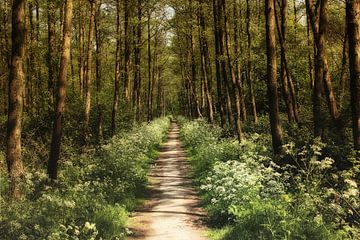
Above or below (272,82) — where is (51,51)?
above

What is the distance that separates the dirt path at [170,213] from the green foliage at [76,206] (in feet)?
1.76

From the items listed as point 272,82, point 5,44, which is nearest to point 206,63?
point 5,44

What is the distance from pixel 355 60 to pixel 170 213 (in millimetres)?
6557

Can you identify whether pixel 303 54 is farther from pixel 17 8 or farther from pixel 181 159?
pixel 17 8

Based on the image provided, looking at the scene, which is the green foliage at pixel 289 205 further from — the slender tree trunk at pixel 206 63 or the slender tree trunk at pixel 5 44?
the slender tree trunk at pixel 5 44

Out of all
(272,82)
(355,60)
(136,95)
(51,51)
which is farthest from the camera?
(136,95)

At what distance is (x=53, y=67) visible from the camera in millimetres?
27547

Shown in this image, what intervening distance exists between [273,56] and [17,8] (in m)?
8.42

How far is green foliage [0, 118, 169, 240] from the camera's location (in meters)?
7.76

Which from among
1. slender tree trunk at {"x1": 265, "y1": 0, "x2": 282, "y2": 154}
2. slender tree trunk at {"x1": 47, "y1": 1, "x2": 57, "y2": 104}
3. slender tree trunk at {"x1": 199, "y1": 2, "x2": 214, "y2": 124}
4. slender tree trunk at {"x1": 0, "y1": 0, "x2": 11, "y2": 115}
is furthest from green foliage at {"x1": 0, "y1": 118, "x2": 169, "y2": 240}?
slender tree trunk at {"x1": 0, "y1": 0, "x2": 11, "y2": 115}

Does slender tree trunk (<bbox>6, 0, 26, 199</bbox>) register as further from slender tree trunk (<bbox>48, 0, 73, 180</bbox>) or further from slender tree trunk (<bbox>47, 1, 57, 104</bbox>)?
slender tree trunk (<bbox>47, 1, 57, 104</bbox>)

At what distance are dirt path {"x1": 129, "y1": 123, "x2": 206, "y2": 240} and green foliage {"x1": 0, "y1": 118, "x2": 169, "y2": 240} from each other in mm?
535

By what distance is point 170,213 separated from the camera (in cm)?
1216

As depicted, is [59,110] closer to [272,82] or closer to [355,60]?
[272,82]
